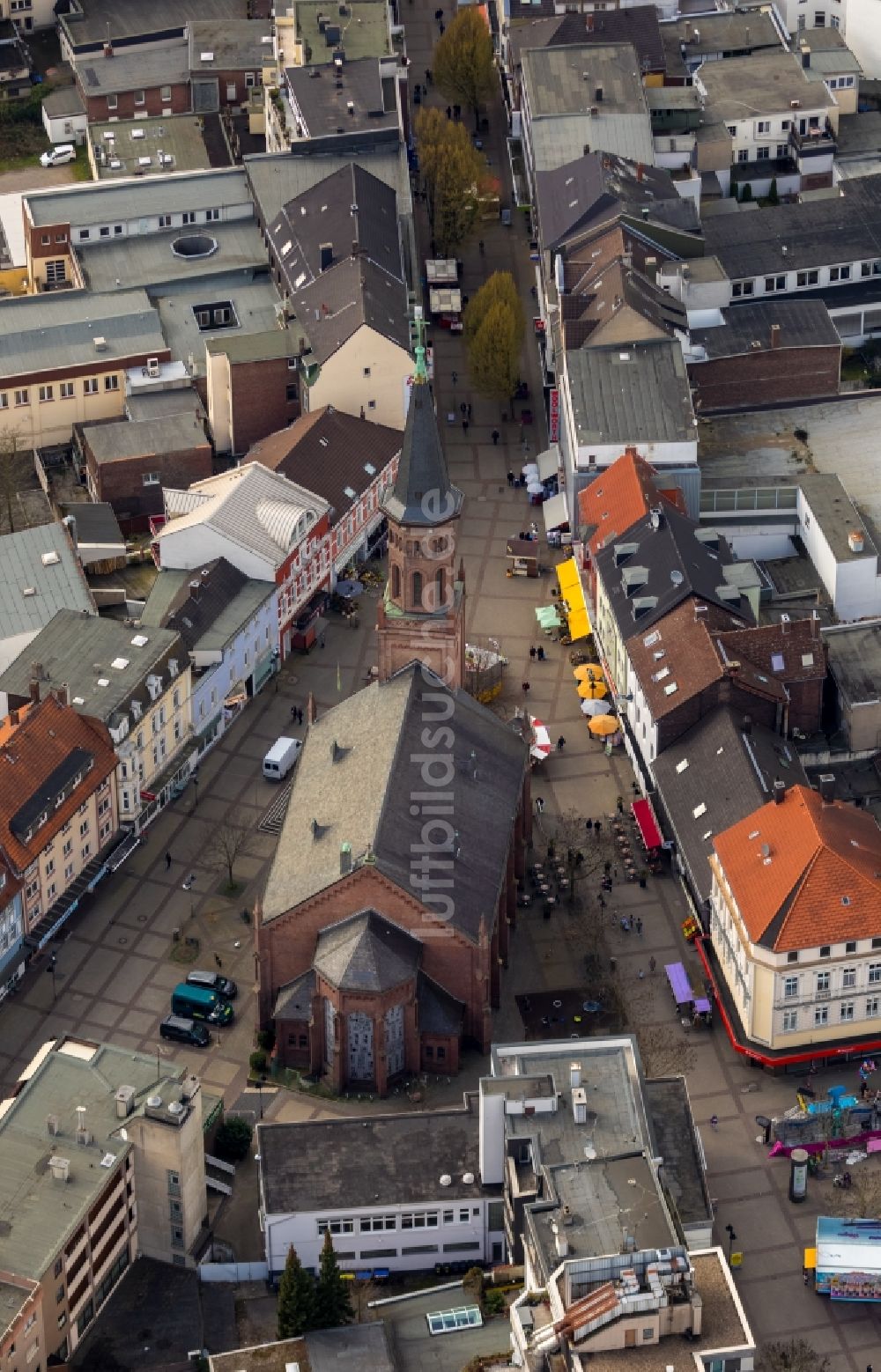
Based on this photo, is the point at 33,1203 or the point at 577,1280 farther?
the point at 33,1203

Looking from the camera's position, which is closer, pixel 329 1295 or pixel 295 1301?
pixel 295 1301

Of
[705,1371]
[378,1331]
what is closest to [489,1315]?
[378,1331]

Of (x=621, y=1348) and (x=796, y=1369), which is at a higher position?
(x=621, y=1348)

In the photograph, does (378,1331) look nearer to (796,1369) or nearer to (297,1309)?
(297,1309)

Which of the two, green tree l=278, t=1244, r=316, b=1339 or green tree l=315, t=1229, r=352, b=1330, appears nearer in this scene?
green tree l=278, t=1244, r=316, b=1339

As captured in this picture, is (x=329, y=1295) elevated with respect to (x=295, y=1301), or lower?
lower
